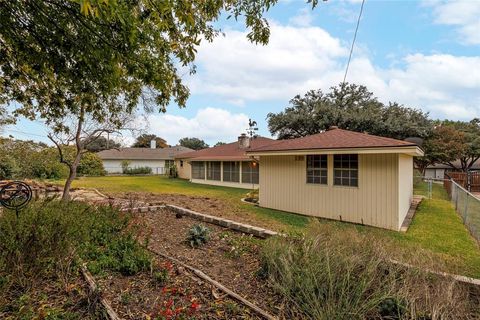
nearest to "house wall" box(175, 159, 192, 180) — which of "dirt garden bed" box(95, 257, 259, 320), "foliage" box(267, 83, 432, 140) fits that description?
"foliage" box(267, 83, 432, 140)

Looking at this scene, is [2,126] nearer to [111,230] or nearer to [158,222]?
[158,222]

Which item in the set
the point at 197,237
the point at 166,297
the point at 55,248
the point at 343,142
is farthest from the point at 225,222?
the point at 343,142

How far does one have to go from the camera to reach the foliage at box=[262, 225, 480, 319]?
119 inches

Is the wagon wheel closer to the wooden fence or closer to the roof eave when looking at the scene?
the roof eave

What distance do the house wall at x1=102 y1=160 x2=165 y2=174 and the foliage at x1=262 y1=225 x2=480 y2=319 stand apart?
38.0 m

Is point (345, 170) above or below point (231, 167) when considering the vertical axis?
above

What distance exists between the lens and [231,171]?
22.0 meters

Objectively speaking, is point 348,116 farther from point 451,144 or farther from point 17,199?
point 17,199

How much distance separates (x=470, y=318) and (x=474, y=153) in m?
37.1

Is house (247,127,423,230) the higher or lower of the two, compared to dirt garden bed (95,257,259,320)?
higher

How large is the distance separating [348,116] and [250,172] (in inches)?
395

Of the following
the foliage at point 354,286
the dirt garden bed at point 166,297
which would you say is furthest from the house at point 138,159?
the foliage at point 354,286

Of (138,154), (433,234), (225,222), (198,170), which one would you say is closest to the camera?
(225,222)

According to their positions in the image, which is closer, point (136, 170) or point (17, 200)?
point (17, 200)
